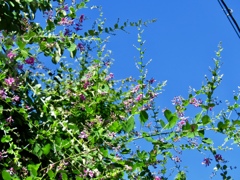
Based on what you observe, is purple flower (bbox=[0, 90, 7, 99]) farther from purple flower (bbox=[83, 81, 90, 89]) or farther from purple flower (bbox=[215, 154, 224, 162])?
purple flower (bbox=[215, 154, 224, 162])

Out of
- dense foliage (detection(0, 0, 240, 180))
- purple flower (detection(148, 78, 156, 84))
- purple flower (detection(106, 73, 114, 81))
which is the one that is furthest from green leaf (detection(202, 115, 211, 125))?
purple flower (detection(106, 73, 114, 81))

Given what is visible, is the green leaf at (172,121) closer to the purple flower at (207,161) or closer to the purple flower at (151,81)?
the purple flower at (207,161)

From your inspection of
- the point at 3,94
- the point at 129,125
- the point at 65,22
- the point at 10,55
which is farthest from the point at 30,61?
the point at 129,125

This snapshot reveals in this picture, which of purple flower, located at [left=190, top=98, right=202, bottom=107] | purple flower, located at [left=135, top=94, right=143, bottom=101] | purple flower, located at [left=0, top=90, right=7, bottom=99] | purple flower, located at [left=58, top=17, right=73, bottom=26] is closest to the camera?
purple flower, located at [left=0, top=90, right=7, bottom=99]

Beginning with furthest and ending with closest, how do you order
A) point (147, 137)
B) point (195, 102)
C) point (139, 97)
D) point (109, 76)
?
1. point (109, 76)
2. point (139, 97)
3. point (195, 102)
4. point (147, 137)

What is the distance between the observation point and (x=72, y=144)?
2234 mm

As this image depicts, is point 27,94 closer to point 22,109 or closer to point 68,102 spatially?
point 22,109

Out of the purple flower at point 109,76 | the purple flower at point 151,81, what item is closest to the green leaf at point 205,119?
the purple flower at point 151,81

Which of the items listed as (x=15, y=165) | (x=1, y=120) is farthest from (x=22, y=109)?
(x=15, y=165)

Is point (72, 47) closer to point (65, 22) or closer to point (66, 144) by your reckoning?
point (65, 22)

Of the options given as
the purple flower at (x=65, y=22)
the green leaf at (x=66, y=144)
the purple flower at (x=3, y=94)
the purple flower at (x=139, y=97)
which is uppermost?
the purple flower at (x=65, y=22)

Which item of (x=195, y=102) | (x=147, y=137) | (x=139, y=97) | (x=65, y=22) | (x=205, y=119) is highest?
(x=65, y=22)

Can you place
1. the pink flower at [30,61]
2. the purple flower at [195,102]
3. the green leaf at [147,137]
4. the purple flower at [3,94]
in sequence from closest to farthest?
the green leaf at [147,137], the purple flower at [3,94], the pink flower at [30,61], the purple flower at [195,102]

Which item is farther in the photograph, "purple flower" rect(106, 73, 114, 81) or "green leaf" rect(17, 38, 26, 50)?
"purple flower" rect(106, 73, 114, 81)
